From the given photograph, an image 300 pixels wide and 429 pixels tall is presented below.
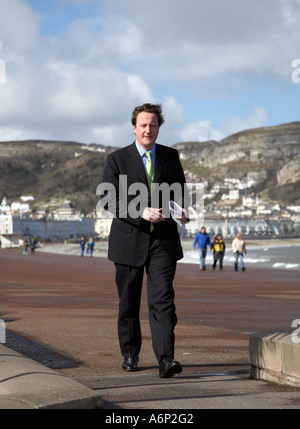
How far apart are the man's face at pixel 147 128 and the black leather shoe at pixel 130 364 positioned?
157 centimetres

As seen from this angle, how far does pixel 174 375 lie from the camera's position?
5.03m

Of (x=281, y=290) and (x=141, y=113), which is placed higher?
(x=141, y=113)

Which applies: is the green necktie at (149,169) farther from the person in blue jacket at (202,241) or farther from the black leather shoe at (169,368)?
the person in blue jacket at (202,241)

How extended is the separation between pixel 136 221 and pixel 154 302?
603mm

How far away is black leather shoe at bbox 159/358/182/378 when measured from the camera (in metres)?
4.82

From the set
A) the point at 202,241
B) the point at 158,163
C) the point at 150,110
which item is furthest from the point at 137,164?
the point at 202,241

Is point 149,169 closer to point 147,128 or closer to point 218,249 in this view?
point 147,128

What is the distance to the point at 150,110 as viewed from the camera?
17.4ft

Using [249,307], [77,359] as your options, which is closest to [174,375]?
[77,359]

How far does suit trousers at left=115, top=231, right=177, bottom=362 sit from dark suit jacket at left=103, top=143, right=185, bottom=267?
Answer: 0.21 feet

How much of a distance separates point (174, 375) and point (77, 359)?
0.99 meters

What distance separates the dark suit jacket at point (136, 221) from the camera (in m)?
5.20

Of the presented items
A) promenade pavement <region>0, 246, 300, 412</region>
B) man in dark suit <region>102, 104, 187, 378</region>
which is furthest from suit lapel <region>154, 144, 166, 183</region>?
promenade pavement <region>0, 246, 300, 412</region>
